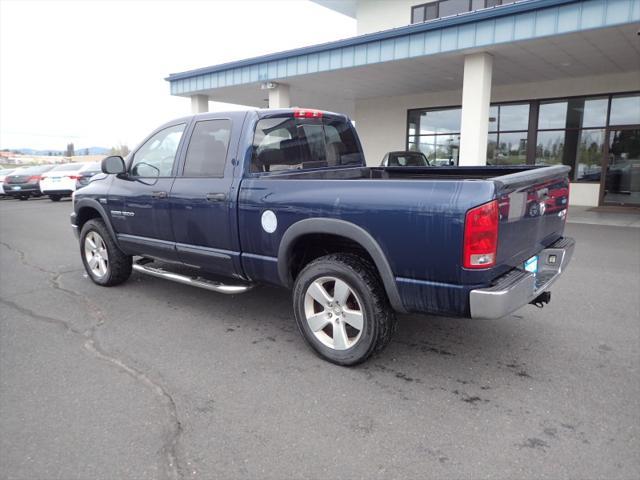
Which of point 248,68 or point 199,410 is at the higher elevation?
point 248,68

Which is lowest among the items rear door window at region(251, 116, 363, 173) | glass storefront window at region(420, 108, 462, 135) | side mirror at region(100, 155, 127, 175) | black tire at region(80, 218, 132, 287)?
black tire at region(80, 218, 132, 287)

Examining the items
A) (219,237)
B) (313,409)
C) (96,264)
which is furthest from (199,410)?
(96,264)

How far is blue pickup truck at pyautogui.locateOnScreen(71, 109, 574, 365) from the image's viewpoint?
2.90 metres

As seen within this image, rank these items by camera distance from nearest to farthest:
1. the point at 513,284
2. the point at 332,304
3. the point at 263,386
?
the point at 513,284 → the point at 263,386 → the point at 332,304

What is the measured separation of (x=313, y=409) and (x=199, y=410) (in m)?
0.72

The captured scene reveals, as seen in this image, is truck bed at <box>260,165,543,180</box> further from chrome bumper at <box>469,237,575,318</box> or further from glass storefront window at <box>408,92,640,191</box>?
glass storefront window at <box>408,92,640,191</box>

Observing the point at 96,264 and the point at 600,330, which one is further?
the point at 96,264

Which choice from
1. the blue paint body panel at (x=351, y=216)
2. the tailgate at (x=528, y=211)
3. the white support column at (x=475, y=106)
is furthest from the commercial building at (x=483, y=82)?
the tailgate at (x=528, y=211)

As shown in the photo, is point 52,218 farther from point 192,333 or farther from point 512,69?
point 512,69

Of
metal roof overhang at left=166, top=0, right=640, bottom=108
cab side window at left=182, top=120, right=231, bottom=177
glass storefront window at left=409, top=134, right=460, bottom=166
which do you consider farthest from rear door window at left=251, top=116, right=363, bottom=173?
glass storefront window at left=409, top=134, right=460, bottom=166

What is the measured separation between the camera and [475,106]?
1164cm

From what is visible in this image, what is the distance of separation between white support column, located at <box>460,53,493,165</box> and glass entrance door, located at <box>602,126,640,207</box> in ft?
15.9

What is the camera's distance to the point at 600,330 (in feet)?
14.0

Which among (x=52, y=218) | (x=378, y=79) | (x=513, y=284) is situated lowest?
(x=52, y=218)
